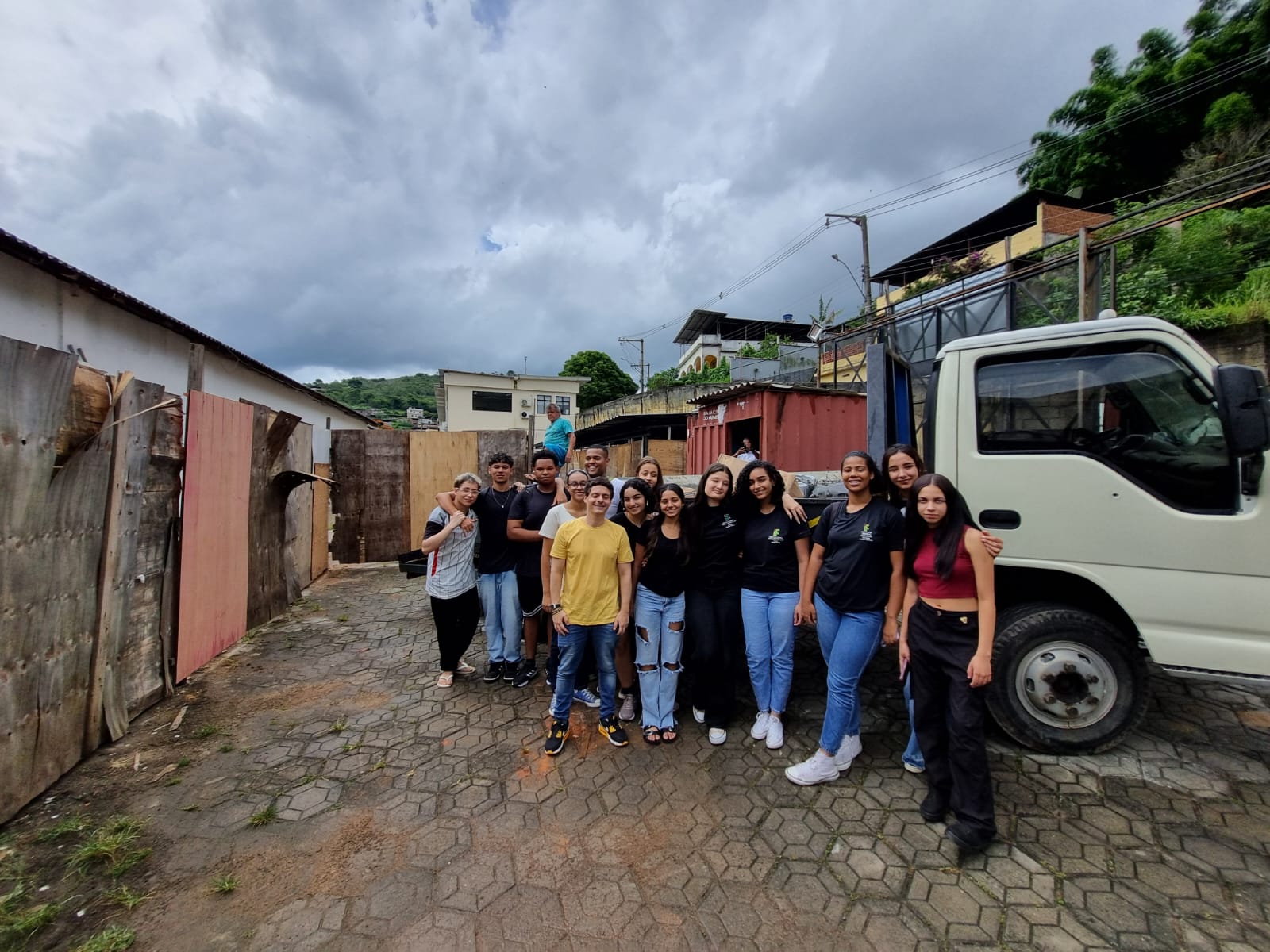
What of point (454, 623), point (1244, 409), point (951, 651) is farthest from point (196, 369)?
point (1244, 409)

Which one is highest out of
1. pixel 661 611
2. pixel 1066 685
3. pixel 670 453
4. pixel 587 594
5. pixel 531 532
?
pixel 670 453

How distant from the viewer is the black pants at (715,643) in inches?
123

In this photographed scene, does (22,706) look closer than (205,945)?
No

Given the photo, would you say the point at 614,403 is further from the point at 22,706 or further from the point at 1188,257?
the point at 22,706

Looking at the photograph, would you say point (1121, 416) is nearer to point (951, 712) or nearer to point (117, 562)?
point (951, 712)

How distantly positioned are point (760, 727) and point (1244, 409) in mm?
2873

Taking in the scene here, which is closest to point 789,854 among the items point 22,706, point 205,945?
point 205,945

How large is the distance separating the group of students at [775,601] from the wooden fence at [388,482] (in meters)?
4.85

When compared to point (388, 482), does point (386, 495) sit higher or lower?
lower

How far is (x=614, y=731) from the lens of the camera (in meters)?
3.12

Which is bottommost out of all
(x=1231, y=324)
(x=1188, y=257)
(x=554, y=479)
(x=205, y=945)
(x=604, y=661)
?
(x=205, y=945)

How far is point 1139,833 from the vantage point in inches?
92.4

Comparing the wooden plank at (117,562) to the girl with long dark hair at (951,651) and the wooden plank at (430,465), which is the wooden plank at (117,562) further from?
the wooden plank at (430,465)

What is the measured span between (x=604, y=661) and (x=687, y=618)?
58 centimetres
